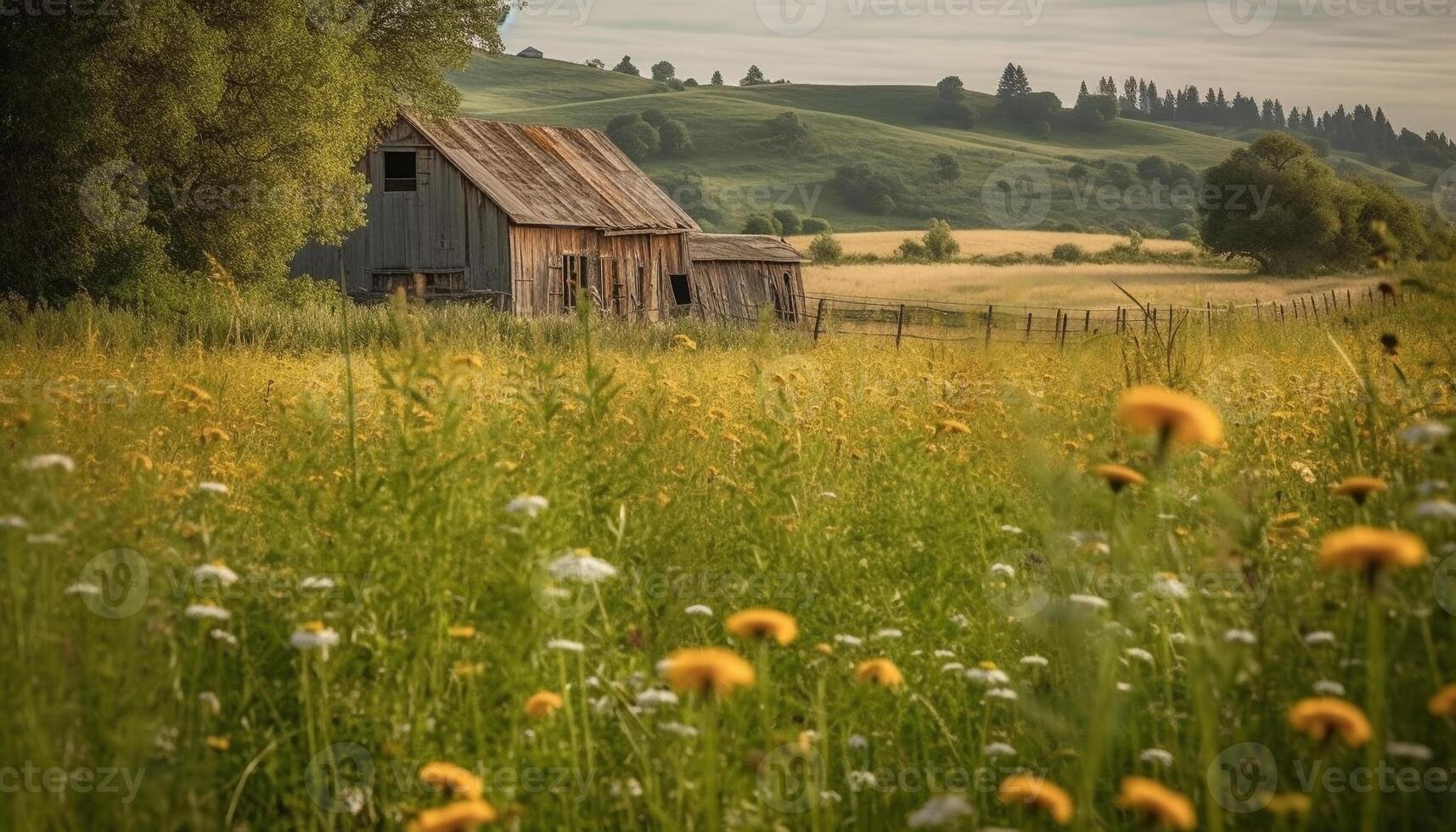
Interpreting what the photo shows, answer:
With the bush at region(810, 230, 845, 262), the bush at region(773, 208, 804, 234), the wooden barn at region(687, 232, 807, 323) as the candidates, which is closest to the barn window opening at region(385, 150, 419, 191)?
the wooden barn at region(687, 232, 807, 323)

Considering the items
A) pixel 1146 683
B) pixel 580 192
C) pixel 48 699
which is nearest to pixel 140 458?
pixel 48 699

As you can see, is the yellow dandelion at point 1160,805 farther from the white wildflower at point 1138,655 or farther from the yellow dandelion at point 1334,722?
the white wildflower at point 1138,655

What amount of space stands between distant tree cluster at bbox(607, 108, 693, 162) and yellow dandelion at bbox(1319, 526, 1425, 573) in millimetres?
109860

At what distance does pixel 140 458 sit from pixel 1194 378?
6.49 metres

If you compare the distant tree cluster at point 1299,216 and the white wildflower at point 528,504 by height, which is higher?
the distant tree cluster at point 1299,216

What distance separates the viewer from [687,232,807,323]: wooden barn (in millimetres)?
35812

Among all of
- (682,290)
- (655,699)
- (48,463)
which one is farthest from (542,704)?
(682,290)

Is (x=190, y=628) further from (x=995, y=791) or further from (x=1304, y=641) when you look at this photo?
(x=1304, y=641)

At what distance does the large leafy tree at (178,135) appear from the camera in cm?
1988

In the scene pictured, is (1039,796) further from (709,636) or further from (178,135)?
(178,135)

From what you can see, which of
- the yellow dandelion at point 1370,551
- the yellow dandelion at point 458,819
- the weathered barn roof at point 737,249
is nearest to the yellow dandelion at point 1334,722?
the yellow dandelion at point 1370,551

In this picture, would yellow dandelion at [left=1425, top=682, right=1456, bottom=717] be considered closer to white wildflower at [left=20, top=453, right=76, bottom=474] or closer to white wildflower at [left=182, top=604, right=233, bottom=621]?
white wildflower at [left=182, top=604, right=233, bottom=621]

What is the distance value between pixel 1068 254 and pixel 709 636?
7116 cm

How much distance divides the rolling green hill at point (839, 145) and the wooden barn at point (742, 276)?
57.0m
